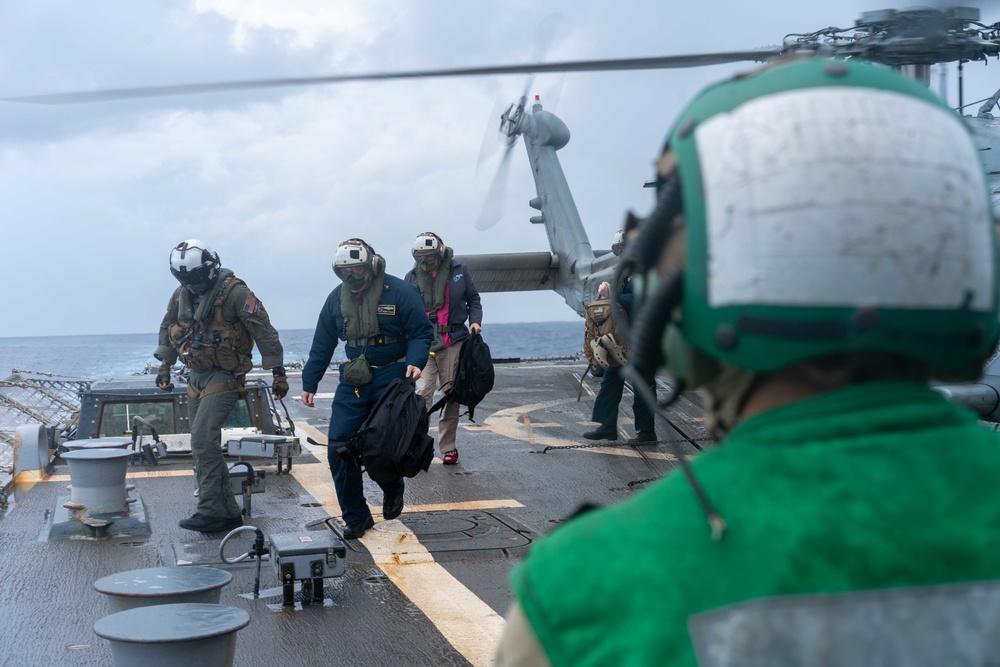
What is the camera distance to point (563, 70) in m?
4.86

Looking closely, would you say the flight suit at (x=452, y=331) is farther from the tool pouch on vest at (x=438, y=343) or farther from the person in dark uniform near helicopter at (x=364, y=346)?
the person in dark uniform near helicopter at (x=364, y=346)

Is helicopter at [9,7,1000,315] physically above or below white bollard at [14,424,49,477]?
above

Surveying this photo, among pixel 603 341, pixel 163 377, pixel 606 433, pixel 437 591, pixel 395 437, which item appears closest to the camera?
pixel 437 591

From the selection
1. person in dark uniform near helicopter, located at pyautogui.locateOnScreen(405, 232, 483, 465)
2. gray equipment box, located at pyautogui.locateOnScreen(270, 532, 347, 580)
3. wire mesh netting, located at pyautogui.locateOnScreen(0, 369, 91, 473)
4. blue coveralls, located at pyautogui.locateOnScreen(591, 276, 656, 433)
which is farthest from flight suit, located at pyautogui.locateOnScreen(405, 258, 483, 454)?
wire mesh netting, located at pyautogui.locateOnScreen(0, 369, 91, 473)

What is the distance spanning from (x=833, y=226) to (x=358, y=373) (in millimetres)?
6136

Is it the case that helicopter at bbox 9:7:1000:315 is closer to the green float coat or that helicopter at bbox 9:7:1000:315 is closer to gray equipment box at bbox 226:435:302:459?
the green float coat

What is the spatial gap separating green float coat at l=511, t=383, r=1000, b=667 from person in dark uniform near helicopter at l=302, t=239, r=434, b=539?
599 centimetres

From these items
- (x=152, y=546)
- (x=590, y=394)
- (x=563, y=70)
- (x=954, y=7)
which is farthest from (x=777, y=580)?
(x=590, y=394)

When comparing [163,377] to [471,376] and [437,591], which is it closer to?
[471,376]

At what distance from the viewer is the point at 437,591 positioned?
19.3 feet

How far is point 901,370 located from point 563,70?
154 inches

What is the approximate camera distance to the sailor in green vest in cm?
104

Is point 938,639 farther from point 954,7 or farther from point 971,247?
point 954,7

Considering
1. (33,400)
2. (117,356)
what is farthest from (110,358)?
(33,400)
